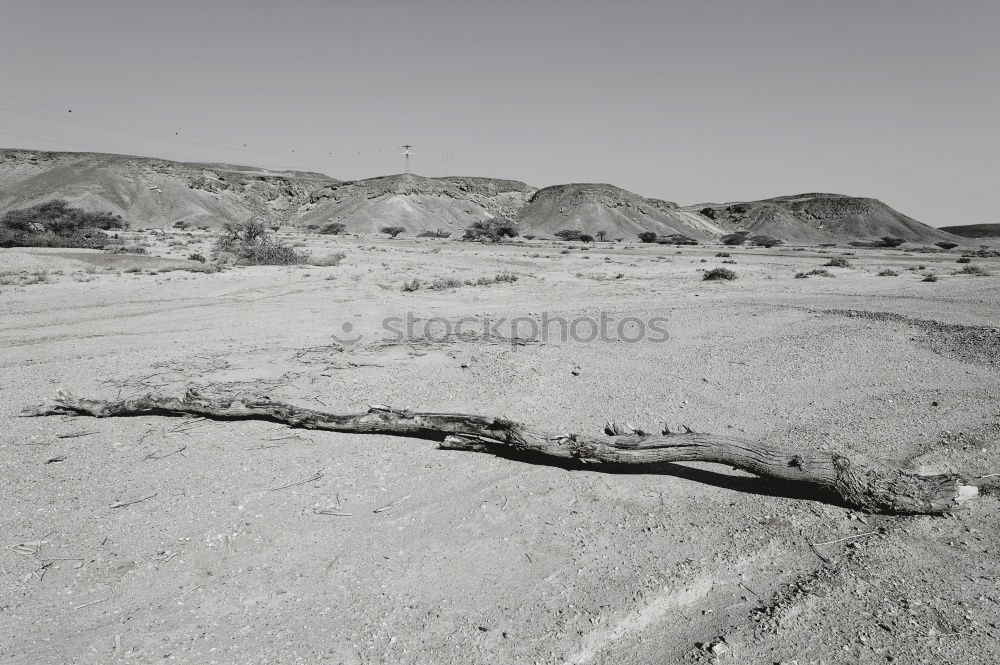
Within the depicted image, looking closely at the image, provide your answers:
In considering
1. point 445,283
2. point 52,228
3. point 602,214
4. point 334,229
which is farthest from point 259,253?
point 602,214

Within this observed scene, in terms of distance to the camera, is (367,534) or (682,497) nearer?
(367,534)

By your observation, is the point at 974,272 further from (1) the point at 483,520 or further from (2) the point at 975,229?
(2) the point at 975,229

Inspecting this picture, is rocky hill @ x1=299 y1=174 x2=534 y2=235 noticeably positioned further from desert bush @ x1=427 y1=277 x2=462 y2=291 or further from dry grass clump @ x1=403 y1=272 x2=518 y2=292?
desert bush @ x1=427 y1=277 x2=462 y2=291

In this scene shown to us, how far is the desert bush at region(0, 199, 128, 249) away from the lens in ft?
80.0

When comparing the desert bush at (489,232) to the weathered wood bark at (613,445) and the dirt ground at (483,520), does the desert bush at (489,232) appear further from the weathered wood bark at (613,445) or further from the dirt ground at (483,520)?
the weathered wood bark at (613,445)

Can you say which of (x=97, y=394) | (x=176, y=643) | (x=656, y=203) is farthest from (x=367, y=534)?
(x=656, y=203)

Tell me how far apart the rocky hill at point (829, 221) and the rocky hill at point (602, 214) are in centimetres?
763

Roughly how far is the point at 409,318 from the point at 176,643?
27.3 ft

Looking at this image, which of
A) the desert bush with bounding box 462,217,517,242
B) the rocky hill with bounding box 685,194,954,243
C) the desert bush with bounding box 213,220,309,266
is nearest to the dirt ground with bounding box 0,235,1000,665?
the desert bush with bounding box 213,220,309,266

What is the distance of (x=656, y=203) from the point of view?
85688 mm

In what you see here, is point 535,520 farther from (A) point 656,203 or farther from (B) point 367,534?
(A) point 656,203

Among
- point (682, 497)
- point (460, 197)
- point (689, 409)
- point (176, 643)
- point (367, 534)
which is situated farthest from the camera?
point (460, 197)

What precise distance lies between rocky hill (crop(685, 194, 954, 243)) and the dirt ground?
79496 millimetres

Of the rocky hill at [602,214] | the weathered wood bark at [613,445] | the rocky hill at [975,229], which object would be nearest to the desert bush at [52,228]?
the weathered wood bark at [613,445]
